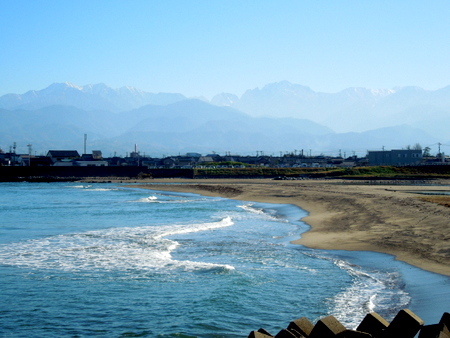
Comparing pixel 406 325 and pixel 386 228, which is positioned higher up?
pixel 406 325

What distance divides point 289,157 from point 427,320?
135 metres

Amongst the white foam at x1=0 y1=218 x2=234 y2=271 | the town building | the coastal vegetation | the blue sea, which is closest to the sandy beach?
the blue sea

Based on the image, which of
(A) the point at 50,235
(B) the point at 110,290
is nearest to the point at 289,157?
(A) the point at 50,235

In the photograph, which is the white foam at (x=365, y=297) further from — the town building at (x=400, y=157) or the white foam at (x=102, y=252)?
the town building at (x=400, y=157)

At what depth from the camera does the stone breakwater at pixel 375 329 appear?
619 cm

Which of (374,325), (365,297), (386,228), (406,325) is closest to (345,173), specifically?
(386,228)

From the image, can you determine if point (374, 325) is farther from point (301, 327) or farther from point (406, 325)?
point (301, 327)

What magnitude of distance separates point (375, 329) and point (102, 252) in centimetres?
1300

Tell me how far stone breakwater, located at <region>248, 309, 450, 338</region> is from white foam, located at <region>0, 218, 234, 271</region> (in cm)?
804

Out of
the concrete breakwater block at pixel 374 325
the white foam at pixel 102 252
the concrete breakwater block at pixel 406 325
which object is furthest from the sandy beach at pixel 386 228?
the concrete breakwater block at pixel 406 325

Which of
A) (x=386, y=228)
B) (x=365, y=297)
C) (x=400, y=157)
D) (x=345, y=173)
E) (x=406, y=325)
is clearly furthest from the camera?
(x=400, y=157)

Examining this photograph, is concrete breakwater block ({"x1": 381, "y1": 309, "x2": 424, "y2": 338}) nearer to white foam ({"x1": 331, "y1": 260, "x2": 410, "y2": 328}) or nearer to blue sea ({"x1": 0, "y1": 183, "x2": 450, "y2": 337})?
white foam ({"x1": 331, "y1": 260, "x2": 410, "y2": 328})

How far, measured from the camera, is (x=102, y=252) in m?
18.1

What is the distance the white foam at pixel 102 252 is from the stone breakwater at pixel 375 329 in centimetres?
804
